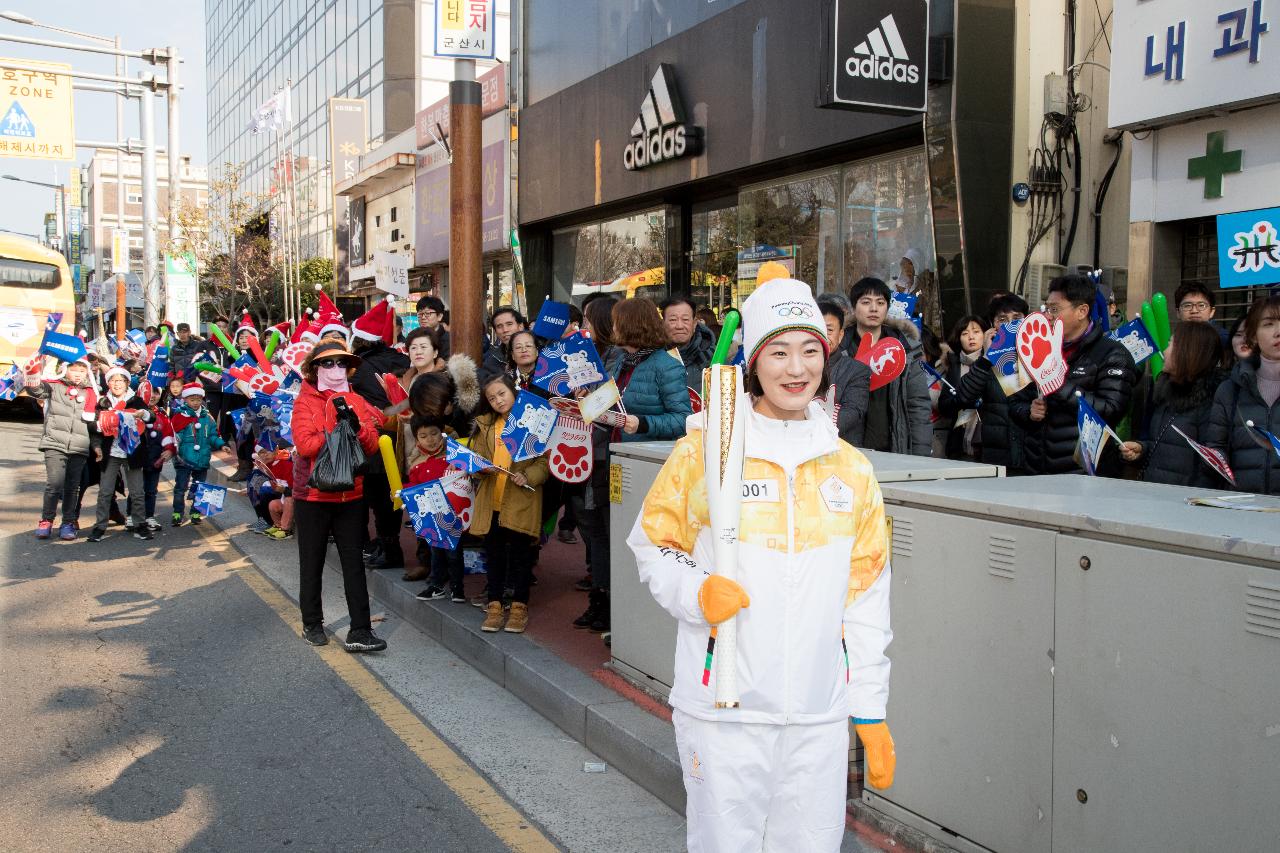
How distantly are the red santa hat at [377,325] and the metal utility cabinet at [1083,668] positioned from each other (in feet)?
19.6

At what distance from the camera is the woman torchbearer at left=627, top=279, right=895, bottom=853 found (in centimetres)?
270

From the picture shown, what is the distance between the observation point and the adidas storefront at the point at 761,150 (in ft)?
31.9

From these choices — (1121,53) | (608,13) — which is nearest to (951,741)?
(1121,53)

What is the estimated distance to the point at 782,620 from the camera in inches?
106

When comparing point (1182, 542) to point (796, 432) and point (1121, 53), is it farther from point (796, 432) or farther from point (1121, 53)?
point (1121, 53)

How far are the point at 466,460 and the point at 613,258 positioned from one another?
38.5 feet

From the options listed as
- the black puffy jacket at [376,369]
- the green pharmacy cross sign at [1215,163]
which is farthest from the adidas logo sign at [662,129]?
the green pharmacy cross sign at [1215,163]

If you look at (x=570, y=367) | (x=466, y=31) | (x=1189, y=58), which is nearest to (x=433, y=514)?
(x=570, y=367)

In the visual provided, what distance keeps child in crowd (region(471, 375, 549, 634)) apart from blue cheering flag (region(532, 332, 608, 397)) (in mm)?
416

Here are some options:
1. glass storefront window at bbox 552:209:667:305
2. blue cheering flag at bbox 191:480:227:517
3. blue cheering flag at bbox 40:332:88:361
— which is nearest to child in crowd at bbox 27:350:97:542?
blue cheering flag at bbox 40:332:88:361

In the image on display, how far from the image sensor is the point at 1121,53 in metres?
8.99

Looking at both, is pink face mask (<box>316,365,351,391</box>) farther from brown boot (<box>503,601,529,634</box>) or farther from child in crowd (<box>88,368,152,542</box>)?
child in crowd (<box>88,368,152,542</box>)

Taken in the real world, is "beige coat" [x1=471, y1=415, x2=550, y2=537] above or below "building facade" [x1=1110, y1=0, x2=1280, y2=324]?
below

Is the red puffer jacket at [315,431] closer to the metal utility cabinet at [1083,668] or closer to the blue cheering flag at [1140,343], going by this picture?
the metal utility cabinet at [1083,668]
